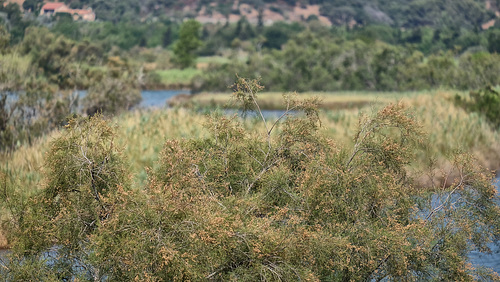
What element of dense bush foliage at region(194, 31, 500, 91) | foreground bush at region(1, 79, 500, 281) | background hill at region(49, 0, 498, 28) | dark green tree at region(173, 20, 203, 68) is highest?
foreground bush at region(1, 79, 500, 281)

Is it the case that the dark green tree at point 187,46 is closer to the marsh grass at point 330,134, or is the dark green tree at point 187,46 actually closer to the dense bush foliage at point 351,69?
the dense bush foliage at point 351,69

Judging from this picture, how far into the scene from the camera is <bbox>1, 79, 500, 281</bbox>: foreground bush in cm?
755

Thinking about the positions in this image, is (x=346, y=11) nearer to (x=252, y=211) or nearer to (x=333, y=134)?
(x=333, y=134)

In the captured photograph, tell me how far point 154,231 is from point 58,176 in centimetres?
189

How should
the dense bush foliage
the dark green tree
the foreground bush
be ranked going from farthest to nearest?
the dark green tree, the dense bush foliage, the foreground bush

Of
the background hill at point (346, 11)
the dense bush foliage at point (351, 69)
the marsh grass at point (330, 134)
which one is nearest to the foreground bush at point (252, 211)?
the marsh grass at point (330, 134)

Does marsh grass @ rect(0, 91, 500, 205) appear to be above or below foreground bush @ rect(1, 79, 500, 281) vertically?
below

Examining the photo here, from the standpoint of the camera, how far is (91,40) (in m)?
44.2

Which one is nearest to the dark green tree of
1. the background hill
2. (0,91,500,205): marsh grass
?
(0,91,500,205): marsh grass

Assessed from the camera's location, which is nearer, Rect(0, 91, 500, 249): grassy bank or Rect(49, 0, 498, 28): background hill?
Rect(0, 91, 500, 249): grassy bank

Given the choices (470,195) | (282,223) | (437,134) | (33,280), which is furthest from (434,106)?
(33,280)

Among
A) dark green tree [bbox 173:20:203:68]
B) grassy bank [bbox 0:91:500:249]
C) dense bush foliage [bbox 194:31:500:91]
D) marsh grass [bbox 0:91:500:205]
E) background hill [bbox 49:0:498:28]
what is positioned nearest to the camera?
grassy bank [bbox 0:91:500:249]

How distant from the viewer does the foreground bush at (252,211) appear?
7.55 meters

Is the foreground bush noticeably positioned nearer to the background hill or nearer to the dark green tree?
the dark green tree
